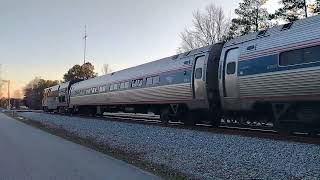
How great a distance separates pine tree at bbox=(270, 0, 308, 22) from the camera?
50.3 m

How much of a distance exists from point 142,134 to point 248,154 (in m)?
7.78

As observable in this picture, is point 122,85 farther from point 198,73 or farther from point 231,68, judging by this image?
point 231,68

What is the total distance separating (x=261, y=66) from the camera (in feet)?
57.2

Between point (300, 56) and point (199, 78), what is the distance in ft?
22.4

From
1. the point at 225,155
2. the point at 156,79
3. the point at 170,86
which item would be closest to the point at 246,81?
the point at 225,155

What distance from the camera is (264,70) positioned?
680 inches

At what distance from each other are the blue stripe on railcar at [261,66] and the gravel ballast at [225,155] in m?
2.92

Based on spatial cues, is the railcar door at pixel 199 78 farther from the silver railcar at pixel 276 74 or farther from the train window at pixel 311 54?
the train window at pixel 311 54

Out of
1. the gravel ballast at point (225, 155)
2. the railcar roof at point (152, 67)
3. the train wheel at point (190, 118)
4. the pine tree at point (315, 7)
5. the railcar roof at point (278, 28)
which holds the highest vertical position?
the pine tree at point (315, 7)

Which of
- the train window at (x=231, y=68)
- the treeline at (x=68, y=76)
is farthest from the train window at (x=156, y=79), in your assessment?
the treeline at (x=68, y=76)

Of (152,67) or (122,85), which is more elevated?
(152,67)

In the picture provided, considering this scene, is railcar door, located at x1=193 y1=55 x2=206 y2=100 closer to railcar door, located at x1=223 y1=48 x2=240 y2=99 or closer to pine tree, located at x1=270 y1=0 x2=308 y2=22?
railcar door, located at x1=223 y1=48 x2=240 y2=99

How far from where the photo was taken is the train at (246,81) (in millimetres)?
15602

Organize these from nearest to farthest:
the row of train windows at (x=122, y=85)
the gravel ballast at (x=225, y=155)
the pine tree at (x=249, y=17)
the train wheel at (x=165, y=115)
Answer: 1. the gravel ballast at (x=225, y=155)
2. the train wheel at (x=165, y=115)
3. the row of train windows at (x=122, y=85)
4. the pine tree at (x=249, y=17)
